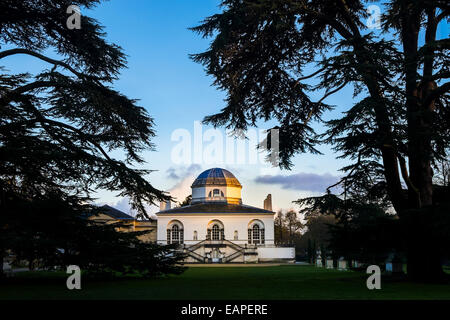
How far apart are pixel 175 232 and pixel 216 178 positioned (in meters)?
9.13

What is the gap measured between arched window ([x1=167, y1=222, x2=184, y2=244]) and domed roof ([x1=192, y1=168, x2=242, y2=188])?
23.1 feet

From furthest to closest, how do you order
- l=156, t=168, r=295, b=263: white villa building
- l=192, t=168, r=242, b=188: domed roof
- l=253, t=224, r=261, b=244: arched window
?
l=192, t=168, r=242, b=188: domed roof, l=253, t=224, r=261, b=244: arched window, l=156, t=168, r=295, b=263: white villa building

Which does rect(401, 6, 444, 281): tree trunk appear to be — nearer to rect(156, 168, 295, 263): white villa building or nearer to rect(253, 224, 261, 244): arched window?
rect(156, 168, 295, 263): white villa building

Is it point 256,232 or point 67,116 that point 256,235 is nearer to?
point 256,232

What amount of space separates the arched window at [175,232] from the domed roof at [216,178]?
7044 mm

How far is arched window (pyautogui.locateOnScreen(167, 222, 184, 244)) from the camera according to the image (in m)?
60.6

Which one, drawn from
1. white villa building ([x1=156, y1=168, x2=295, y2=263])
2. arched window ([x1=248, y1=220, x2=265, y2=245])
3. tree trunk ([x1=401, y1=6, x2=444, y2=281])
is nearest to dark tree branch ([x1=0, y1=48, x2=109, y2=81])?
tree trunk ([x1=401, y1=6, x2=444, y2=281])

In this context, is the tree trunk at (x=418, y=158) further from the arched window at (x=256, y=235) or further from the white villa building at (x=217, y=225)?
the arched window at (x=256, y=235)

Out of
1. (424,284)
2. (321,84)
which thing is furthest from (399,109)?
(424,284)

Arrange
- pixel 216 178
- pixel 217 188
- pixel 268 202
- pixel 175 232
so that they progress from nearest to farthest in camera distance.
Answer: pixel 175 232 < pixel 216 178 < pixel 217 188 < pixel 268 202

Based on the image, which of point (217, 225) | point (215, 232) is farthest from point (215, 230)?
point (217, 225)

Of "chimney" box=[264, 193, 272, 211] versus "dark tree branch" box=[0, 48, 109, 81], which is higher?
"dark tree branch" box=[0, 48, 109, 81]

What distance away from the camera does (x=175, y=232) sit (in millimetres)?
60812

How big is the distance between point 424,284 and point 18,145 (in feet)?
38.0
